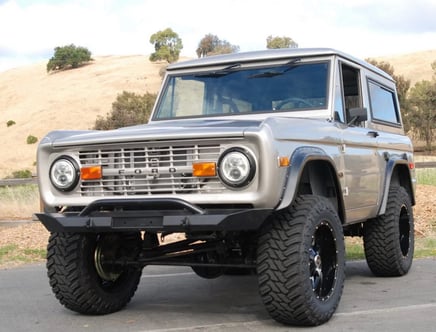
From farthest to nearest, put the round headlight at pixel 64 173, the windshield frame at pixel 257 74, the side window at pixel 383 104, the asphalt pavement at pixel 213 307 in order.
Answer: the side window at pixel 383 104
the windshield frame at pixel 257 74
the round headlight at pixel 64 173
the asphalt pavement at pixel 213 307

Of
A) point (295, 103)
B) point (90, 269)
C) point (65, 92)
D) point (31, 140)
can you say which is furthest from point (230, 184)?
point (65, 92)

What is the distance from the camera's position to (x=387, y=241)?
7.37 m

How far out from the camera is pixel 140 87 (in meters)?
66.8

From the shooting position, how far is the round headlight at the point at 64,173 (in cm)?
546

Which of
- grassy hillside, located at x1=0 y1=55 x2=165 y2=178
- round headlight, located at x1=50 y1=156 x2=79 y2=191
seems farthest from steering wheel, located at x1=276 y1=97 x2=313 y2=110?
grassy hillside, located at x1=0 y1=55 x2=165 y2=178

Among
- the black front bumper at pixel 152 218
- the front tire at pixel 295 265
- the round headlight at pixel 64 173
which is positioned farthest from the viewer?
the round headlight at pixel 64 173

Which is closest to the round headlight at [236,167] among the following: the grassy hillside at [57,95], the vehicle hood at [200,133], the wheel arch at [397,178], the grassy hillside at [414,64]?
the vehicle hood at [200,133]

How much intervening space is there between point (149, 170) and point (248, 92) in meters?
1.72

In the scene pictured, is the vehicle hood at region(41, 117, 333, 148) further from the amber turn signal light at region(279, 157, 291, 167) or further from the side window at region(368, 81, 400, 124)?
the side window at region(368, 81, 400, 124)

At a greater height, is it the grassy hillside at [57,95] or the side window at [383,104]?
the grassy hillside at [57,95]

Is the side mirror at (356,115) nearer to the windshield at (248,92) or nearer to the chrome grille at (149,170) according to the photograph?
the windshield at (248,92)

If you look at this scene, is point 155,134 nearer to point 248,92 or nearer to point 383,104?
point 248,92

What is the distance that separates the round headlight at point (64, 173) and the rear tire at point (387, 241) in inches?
135

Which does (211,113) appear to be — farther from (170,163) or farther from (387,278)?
(387,278)
